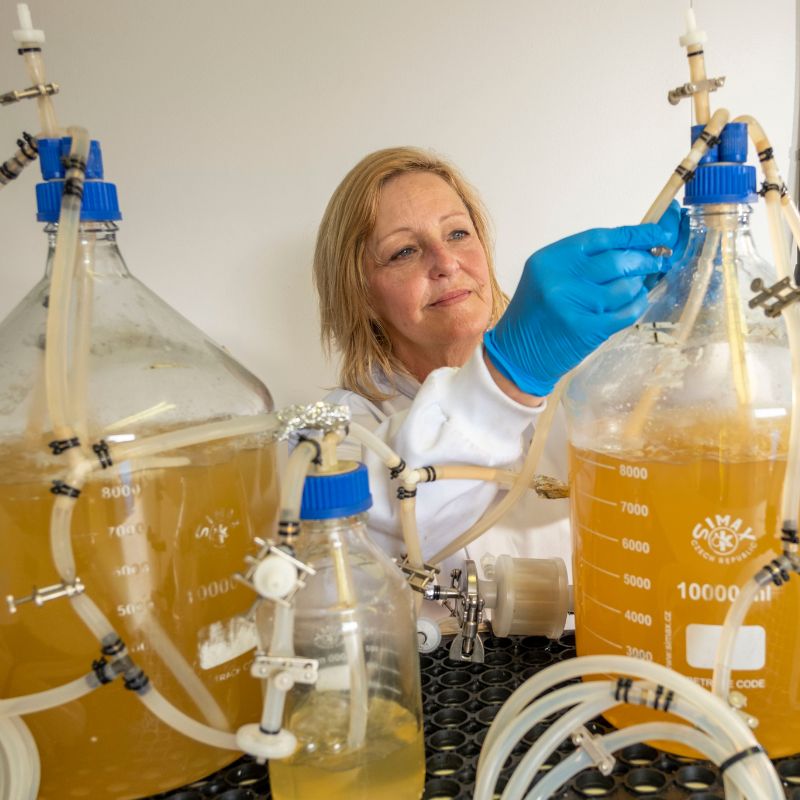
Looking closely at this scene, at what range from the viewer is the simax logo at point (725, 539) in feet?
1.64

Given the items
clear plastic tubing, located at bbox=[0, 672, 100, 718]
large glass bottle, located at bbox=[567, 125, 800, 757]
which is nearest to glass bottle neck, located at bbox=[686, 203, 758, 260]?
large glass bottle, located at bbox=[567, 125, 800, 757]

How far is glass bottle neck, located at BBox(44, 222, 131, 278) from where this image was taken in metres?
0.57

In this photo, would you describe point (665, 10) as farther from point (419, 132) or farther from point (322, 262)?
point (322, 262)

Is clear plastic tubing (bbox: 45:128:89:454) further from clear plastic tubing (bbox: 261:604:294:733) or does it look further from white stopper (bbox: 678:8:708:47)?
white stopper (bbox: 678:8:708:47)

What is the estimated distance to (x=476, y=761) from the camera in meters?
0.55

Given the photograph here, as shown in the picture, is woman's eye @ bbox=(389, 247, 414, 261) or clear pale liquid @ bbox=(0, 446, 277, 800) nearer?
clear pale liquid @ bbox=(0, 446, 277, 800)

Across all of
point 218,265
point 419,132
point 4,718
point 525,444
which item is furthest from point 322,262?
point 4,718

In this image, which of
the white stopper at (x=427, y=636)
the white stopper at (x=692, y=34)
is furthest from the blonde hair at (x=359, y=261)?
the white stopper at (x=692, y=34)

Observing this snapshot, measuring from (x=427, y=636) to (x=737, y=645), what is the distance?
31cm

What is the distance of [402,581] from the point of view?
54cm

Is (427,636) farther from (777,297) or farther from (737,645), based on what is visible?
(777,297)

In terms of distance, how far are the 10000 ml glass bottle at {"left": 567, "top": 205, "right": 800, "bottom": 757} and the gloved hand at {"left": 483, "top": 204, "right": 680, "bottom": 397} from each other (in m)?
0.10

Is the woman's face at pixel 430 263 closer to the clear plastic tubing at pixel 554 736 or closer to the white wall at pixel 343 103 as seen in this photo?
the white wall at pixel 343 103

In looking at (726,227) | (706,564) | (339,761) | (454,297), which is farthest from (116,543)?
(454,297)
